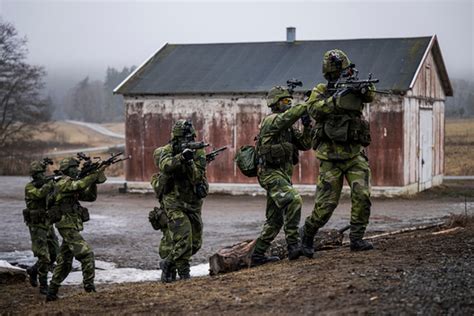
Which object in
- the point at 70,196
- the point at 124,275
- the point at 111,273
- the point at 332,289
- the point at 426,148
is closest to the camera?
the point at 332,289

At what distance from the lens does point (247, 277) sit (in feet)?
29.9

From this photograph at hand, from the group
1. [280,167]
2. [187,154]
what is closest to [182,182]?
[187,154]

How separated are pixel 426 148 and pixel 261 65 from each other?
21.2ft

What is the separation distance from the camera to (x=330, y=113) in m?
9.59

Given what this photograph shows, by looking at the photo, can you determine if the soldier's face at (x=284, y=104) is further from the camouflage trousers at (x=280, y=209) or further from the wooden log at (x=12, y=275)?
the wooden log at (x=12, y=275)

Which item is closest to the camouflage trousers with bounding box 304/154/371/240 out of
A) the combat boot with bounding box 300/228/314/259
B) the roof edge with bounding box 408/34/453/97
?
the combat boot with bounding box 300/228/314/259

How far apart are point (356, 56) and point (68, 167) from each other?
1758 cm

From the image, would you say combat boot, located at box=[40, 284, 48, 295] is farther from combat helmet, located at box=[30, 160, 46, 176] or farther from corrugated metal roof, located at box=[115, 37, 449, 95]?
corrugated metal roof, located at box=[115, 37, 449, 95]

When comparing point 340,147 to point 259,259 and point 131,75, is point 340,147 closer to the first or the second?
point 259,259

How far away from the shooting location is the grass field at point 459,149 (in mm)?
37425

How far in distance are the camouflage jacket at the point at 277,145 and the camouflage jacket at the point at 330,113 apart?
46cm

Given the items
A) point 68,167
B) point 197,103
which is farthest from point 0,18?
point 68,167

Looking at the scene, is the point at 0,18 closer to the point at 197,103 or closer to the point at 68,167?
the point at 197,103

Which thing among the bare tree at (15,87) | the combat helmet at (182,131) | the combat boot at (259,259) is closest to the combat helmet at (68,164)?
the combat helmet at (182,131)
